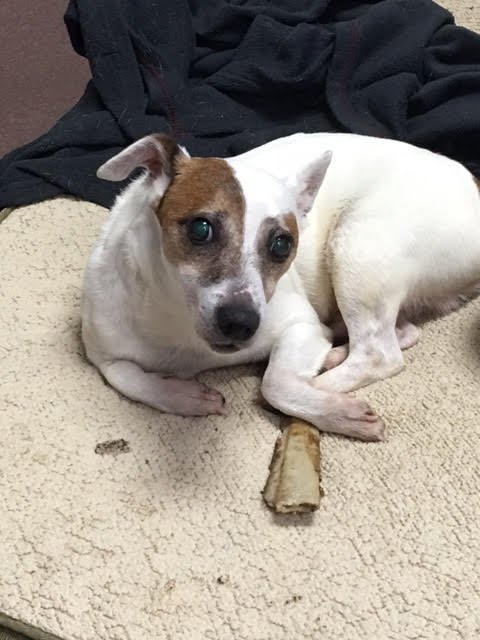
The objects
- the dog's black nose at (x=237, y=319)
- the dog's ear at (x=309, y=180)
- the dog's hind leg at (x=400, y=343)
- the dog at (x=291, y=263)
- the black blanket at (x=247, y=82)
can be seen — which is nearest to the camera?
the dog's black nose at (x=237, y=319)

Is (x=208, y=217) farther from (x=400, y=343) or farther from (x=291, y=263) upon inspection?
(x=400, y=343)

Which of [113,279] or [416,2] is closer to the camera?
[113,279]

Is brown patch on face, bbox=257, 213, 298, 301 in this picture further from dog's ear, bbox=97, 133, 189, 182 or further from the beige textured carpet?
the beige textured carpet

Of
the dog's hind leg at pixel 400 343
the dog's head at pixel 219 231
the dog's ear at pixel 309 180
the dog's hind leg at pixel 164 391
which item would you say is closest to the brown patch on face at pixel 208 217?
the dog's head at pixel 219 231

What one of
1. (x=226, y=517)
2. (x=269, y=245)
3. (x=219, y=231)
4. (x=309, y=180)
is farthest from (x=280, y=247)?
(x=226, y=517)

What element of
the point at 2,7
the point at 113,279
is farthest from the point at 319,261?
the point at 2,7

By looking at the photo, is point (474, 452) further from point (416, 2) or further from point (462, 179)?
point (416, 2)

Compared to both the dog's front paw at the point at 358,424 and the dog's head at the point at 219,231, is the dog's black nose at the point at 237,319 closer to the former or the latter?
the dog's head at the point at 219,231
